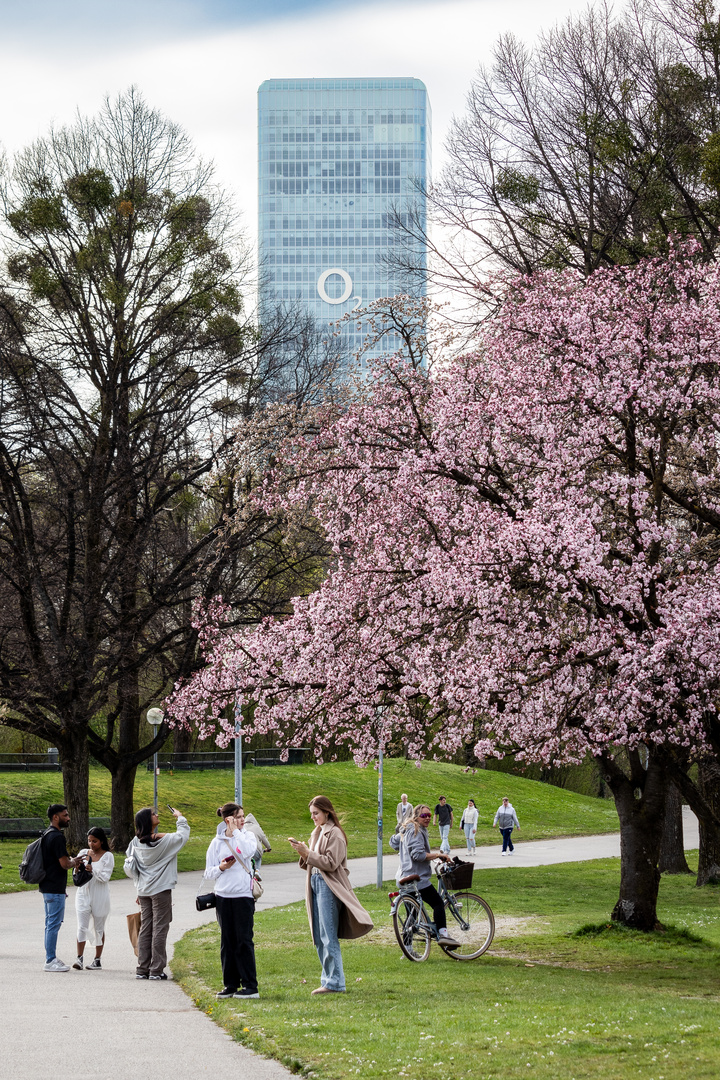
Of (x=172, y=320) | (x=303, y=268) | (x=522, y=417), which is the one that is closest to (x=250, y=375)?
(x=172, y=320)

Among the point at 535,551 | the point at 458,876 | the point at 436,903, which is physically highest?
the point at 535,551

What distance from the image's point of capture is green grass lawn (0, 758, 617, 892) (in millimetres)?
36406

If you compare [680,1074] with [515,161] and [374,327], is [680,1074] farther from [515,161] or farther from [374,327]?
[515,161]

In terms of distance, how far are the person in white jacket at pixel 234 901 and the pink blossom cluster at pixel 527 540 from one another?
250 cm

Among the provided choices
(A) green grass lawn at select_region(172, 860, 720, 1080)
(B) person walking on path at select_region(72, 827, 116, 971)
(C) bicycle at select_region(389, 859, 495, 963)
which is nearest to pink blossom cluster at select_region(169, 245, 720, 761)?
(C) bicycle at select_region(389, 859, 495, 963)

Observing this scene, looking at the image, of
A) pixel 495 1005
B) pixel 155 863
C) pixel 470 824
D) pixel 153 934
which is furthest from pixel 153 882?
pixel 470 824

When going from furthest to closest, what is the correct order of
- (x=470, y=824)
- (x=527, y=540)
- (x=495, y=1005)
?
(x=470, y=824), (x=527, y=540), (x=495, y=1005)

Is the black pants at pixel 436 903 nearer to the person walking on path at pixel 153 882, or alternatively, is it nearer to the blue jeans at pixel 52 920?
the person walking on path at pixel 153 882

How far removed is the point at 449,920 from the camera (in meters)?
13.8

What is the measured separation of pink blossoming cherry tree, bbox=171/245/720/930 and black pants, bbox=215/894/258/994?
9.38ft

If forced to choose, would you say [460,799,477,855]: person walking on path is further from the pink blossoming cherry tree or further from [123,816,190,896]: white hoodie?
[123,816,190,896]: white hoodie

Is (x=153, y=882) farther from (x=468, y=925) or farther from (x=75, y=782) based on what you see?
(x=75, y=782)

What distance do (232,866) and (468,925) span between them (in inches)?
151

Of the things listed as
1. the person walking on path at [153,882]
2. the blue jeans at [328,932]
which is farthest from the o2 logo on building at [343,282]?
the blue jeans at [328,932]
